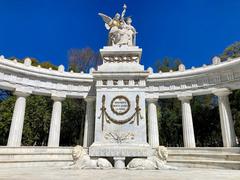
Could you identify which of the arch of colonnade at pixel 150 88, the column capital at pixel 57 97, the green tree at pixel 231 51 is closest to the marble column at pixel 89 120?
the arch of colonnade at pixel 150 88

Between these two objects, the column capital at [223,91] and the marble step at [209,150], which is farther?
the column capital at [223,91]

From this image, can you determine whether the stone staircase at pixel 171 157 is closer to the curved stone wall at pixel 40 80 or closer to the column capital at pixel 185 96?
the column capital at pixel 185 96

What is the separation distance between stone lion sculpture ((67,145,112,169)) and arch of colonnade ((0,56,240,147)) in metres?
15.6

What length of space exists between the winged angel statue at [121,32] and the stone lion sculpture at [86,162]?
42.6 ft

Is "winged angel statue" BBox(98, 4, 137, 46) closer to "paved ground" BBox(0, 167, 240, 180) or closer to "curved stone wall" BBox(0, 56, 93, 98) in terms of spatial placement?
"paved ground" BBox(0, 167, 240, 180)

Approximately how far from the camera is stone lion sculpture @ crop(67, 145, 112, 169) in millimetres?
18172

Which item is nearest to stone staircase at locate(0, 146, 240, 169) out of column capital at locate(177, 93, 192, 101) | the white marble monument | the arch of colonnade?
the arch of colonnade

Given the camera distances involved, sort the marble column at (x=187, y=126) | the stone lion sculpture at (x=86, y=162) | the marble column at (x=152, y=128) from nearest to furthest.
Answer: the stone lion sculpture at (x=86, y=162)
the marble column at (x=187, y=126)
the marble column at (x=152, y=128)

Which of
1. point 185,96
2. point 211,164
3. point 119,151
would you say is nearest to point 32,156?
point 119,151

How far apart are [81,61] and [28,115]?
23.3 m

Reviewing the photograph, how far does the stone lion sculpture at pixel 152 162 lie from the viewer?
1800 centimetres

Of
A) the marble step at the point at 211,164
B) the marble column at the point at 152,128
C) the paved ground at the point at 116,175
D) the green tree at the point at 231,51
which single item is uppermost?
the green tree at the point at 231,51

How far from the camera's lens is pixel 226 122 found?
35688 millimetres

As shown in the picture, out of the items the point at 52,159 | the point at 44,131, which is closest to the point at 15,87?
the point at 52,159
